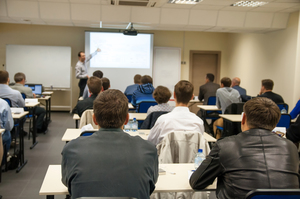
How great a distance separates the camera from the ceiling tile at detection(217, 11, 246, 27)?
6660 mm

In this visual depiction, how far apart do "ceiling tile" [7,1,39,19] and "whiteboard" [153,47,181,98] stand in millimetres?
4130

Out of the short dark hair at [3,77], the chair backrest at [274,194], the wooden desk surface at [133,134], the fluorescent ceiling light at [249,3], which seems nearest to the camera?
the chair backrest at [274,194]

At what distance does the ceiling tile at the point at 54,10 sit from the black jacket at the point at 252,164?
5534mm

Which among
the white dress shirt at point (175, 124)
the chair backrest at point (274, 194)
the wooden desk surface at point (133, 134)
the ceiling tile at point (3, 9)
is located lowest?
the wooden desk surface at point (133, 134)

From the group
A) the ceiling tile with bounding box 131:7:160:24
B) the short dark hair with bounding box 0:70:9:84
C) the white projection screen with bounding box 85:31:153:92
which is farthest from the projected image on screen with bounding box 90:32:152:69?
the short dark hair with bounding box 0:70:9:84

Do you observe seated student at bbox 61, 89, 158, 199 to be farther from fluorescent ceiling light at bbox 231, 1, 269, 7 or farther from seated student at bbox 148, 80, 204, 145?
fluorescent ceiling light at bbox 231, 1, 269, 7

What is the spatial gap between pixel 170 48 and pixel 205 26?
266 cm

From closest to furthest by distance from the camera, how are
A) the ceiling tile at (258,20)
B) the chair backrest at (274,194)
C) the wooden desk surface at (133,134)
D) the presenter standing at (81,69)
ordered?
the chair backrest at (274,194) < the wooden desk surface at (133,134) < the ceiling tile at (258,20) < the presenter standing at (81,69)

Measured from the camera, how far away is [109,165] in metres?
1.30

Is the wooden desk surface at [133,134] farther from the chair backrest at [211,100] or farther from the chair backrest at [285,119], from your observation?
the chair backrest at [211,100]

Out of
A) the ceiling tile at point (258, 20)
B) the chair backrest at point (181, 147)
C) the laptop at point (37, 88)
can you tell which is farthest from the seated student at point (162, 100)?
the laptop at point (37, 88)

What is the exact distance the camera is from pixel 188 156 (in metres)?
2.29

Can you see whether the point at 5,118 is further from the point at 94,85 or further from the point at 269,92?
the point at 269,92

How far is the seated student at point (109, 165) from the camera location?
1.29 m
